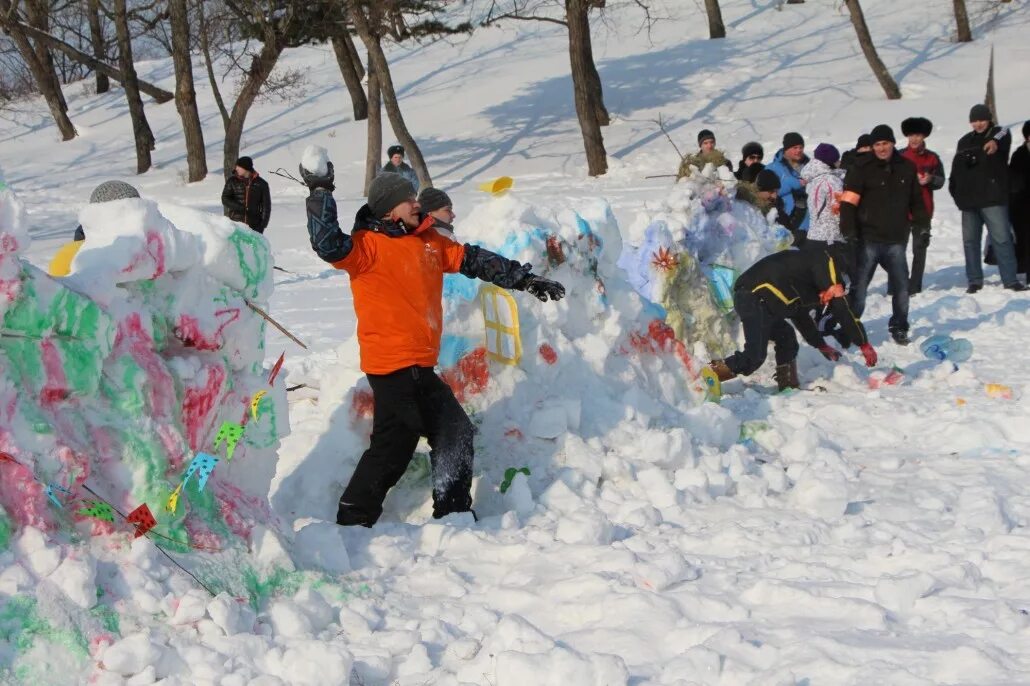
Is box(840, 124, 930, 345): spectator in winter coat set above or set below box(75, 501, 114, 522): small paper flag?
below

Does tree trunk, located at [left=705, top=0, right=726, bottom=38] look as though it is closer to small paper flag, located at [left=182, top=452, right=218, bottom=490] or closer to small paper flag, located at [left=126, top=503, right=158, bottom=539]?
small paper flag, located at [left=182, top=452, right=218, bottom=490]

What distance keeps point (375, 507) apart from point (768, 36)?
81.8 ft

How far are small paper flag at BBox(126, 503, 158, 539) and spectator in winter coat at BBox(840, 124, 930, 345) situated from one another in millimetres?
6409

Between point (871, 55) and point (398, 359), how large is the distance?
19108 millimetres

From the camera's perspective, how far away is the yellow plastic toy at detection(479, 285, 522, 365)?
223 inches

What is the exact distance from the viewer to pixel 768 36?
2755cm

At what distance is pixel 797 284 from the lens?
7254 mm

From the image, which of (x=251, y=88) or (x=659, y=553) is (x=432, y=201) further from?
(x=251, y=88)

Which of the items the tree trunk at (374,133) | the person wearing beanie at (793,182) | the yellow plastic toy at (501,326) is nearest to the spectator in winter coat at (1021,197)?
the person wearing beanie at (793,182)

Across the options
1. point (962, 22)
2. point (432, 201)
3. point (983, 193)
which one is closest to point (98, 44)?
point (962, 22)

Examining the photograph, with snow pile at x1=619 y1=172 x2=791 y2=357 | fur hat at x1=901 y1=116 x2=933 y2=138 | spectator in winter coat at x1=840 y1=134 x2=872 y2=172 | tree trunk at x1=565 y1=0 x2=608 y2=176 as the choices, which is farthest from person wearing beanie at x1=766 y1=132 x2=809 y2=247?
tree trunk at x1=565 y1=0 x2=608 y2=176

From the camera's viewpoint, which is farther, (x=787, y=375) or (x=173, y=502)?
(x=787, y=375)

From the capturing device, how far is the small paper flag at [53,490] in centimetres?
327

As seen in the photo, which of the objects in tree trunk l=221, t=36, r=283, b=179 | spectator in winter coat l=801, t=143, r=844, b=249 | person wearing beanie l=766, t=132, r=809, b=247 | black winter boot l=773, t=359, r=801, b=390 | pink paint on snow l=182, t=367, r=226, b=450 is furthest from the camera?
tree trunk l=221, t=36, r=283, b=179
